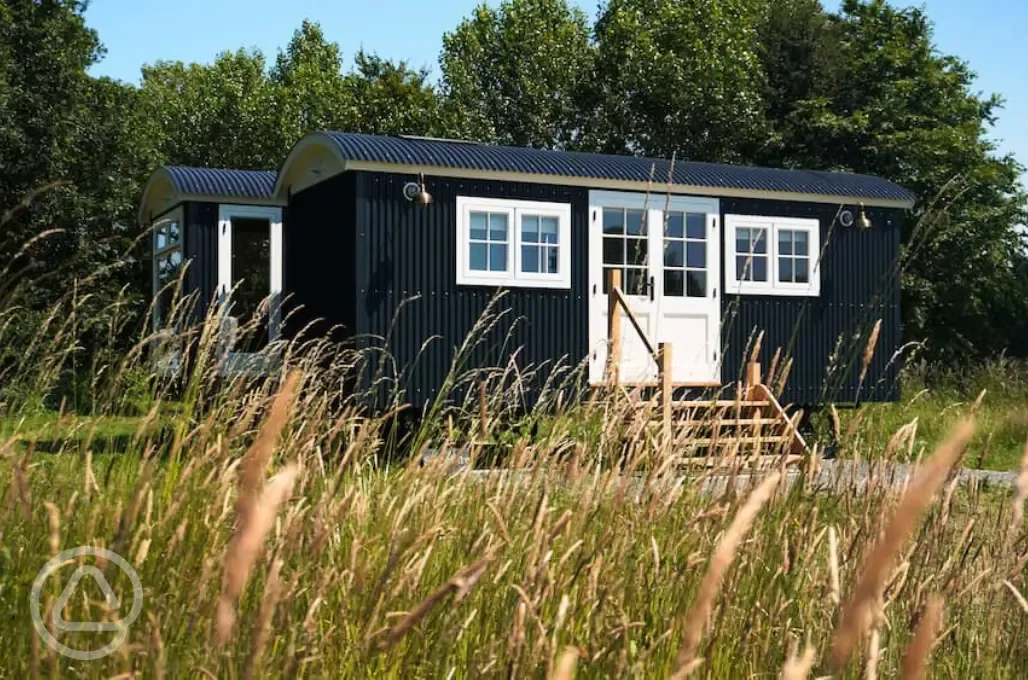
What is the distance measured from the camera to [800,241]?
13.2 meters

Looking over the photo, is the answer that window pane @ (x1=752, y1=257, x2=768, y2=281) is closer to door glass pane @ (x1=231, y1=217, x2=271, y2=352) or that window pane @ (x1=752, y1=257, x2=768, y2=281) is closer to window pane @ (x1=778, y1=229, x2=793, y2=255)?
window pane @ (x1=778, y1=229, x2=793, y2=255)

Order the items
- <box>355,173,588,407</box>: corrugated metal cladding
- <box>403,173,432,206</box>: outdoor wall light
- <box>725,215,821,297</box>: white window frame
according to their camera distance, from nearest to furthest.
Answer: <box>355,173,588,407</box>: corrugated metal cladding
<box>403,173,432,206</box>: outdoor wall light
<box>725,215,821,297</box>: white window frame

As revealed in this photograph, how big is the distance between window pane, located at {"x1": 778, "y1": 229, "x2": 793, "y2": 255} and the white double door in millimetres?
816

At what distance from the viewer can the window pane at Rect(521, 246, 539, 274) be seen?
1155cm

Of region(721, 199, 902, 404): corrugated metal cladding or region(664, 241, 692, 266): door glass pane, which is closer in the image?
region(664, 241, 692, 266): door glass pane

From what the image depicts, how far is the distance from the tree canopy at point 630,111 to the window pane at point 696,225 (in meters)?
12.0

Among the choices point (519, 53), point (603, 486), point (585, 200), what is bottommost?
point (603, 486)

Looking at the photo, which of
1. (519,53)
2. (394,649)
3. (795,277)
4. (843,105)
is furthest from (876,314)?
(519,53)

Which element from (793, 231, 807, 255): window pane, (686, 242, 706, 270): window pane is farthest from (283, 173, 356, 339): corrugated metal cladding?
(793, 231, 807, 255): window pane

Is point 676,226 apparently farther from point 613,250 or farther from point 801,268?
point 801,268

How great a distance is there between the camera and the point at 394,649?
80.9 inches

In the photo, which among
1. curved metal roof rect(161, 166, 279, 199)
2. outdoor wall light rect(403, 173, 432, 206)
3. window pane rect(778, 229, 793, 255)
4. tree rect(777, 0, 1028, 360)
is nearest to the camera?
outdoor wall light rect(403, 173, 432, 206)

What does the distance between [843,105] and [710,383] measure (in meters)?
18.5

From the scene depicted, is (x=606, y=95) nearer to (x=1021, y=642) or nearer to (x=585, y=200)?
(x=585, y=200)
